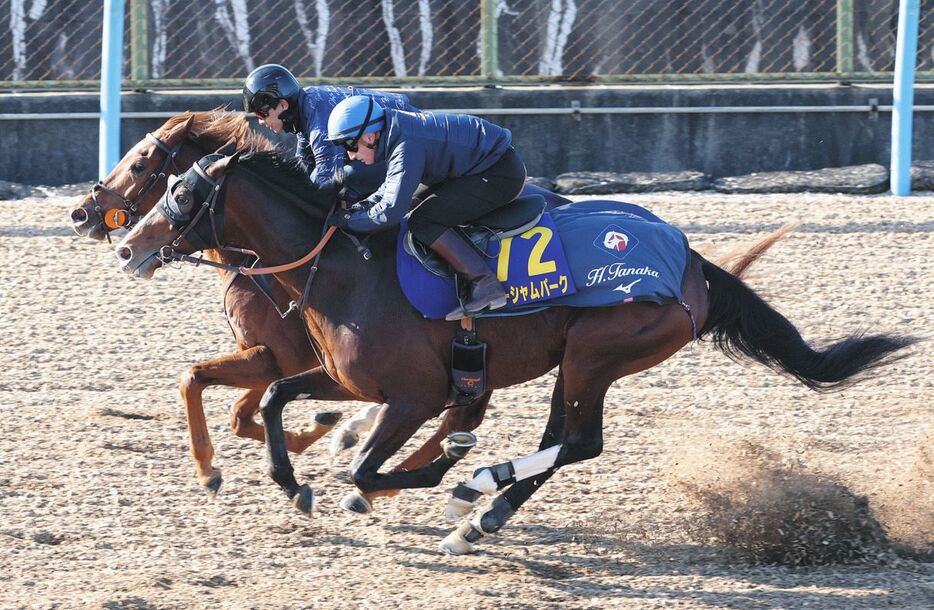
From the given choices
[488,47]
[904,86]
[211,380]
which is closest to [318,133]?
[211,380]

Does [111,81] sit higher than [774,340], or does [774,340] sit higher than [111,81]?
[111,81]

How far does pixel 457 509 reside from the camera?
5.05 meters

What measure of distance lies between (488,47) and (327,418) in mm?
4742

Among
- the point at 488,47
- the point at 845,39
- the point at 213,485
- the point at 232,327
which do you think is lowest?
the point at 213,485

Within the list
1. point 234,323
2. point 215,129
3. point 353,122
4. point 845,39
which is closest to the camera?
point 353,122

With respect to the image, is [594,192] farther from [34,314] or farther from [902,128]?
[34,314]

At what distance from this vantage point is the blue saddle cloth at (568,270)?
16.2 feet

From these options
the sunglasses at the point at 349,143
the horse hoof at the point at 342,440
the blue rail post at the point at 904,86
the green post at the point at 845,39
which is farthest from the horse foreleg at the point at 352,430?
the green post at the point at 845,39

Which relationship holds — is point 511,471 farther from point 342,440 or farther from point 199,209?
point 199,209

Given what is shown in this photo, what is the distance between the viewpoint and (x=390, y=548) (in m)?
5.02

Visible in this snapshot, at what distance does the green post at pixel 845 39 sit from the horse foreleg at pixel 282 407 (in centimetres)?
603

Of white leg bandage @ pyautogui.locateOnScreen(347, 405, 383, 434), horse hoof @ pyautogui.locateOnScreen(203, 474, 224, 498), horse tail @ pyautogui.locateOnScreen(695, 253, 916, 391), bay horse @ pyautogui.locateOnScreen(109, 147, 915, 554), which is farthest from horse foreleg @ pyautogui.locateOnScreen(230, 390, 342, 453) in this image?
horse tail @ pyautogui.locateOnScreen(695, 253, 916, 391)

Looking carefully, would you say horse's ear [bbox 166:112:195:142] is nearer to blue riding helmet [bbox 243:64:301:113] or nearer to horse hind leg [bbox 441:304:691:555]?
blue riding helmet [bbox 243:64:301:113]

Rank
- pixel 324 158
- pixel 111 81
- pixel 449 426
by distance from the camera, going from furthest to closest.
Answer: pixel 111 81 < pixel 449 426 < pixel 324 158
